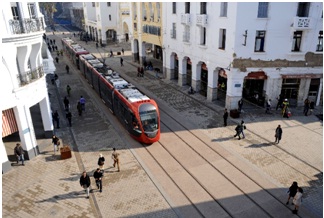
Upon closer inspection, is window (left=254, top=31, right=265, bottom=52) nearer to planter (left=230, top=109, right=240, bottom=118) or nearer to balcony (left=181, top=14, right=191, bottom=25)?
planter (left=230, top=109, right=240, bottom=118)

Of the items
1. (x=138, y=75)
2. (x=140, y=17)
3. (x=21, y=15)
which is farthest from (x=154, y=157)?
(x=140, y=17)

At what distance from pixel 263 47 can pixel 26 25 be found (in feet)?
59.9

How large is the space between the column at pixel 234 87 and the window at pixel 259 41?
2342mm

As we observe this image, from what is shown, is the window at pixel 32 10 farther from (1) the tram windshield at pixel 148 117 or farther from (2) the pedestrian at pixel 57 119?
(1) the tram windshield at pixel 148 117

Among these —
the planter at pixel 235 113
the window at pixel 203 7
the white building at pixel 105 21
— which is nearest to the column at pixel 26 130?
the planter at pixel 235 113

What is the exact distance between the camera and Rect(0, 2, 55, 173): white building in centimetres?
1527

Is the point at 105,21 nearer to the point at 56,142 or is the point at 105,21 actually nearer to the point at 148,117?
the point at 56,142

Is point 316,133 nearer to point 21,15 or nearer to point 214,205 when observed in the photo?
point 214,205

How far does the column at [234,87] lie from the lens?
23844 mm

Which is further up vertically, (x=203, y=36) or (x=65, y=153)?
(x=203, y=36)

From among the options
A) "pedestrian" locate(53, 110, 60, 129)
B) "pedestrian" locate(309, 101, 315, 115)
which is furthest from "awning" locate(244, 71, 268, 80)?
"pedestrian" locate(53, 110, 60, 129)

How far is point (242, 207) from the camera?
1352 centimetres

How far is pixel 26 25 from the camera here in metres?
16.0

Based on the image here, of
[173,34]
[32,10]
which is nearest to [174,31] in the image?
[173,34]
